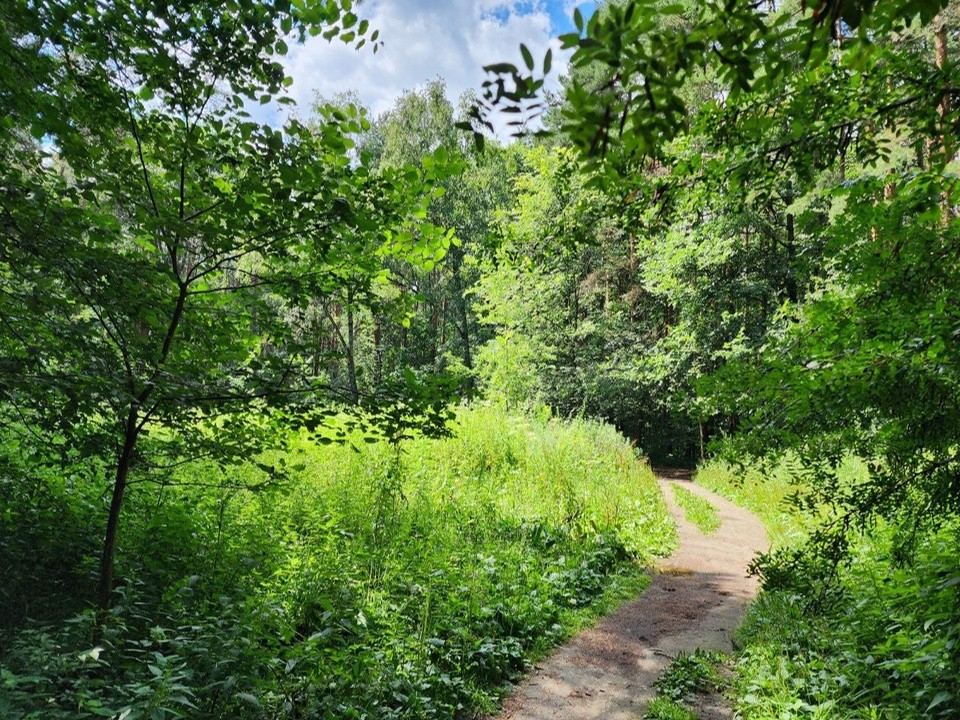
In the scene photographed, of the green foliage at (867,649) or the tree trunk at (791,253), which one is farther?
the tree trunk at (791,253)

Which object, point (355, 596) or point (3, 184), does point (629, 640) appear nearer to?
point (355, 596)

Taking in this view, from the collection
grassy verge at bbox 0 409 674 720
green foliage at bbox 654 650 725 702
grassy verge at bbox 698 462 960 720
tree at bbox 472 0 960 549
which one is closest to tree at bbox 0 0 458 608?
grassy verge at bbox 0 409 674 720

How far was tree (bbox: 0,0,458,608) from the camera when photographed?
2533 mm

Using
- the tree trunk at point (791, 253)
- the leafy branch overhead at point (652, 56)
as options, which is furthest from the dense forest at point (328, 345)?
the tree trunk at point (791, 253)

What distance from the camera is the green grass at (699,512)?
1193 cm

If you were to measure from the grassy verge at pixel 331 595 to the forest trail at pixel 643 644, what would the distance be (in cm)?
26

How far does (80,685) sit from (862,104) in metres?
4.59

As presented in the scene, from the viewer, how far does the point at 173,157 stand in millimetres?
3062

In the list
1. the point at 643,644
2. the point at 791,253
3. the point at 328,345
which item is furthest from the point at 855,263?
the point at 791,253

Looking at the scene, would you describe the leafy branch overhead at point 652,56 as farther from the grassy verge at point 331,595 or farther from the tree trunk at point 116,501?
the tree trunk at point 116,501

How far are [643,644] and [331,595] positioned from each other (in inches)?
134

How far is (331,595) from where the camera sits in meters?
4.75

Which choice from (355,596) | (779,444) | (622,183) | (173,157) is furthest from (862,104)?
(355,596)

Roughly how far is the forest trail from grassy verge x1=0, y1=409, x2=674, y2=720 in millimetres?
263
